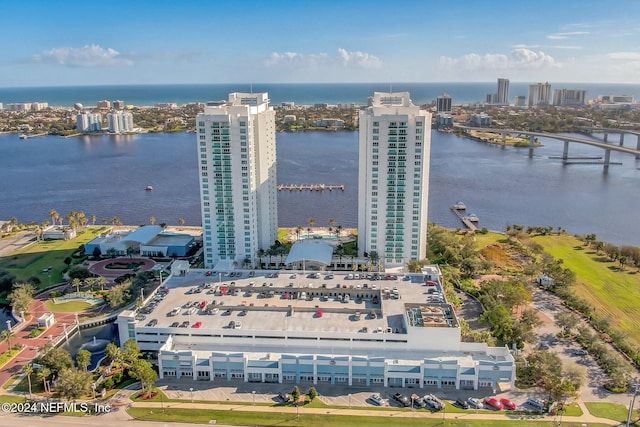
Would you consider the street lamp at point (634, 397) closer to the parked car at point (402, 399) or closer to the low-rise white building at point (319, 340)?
the low-rise white building at point (319, 340)

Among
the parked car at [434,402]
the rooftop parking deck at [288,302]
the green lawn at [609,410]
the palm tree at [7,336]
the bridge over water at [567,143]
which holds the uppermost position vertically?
the bridge over water at [567,143]

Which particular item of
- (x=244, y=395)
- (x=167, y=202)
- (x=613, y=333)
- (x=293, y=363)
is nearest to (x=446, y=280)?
(x=613, y=333)

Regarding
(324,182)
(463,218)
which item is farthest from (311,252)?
(324,182)

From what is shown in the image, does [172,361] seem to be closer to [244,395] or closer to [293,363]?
[244,395]

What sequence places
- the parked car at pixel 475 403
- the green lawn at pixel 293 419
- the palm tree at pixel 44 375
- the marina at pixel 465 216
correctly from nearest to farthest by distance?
the green lawn at pixel 293 419 < the parked car at pixel 475 403 < the palm tree at pixel 44 375 < the marina at pixel 465 216

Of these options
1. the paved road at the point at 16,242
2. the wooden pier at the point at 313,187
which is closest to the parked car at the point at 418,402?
the paved road at the point at 16,242

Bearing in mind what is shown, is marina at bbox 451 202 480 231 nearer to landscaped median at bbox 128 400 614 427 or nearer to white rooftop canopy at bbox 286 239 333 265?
white rooftop canopy at bbox 286 239 333 265
